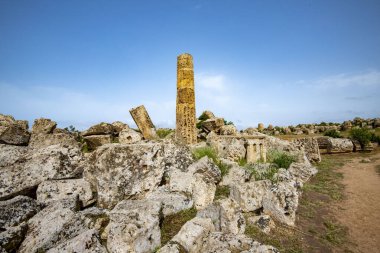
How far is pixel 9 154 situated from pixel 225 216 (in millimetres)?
4743

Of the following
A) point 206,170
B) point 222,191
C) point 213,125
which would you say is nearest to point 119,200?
point 206,170

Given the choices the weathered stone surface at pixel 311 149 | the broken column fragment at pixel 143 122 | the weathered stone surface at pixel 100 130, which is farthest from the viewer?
the weathered stone surface at pixel 311 149

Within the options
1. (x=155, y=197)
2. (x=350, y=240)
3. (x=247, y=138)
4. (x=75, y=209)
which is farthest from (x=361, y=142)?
(x=75, y=209)

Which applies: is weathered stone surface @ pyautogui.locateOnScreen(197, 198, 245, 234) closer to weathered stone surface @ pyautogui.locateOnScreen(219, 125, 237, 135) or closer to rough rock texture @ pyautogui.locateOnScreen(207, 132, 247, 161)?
rough rock texture @ pyautogui.locateOnScreen(207, 132, 247, 161)

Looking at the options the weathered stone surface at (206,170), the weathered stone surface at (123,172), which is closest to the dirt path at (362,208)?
the weathered stone surface at (206,170)

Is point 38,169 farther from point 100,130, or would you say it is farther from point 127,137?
point 100,130

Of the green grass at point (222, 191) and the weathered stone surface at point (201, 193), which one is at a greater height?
the weathered stone surface at point (201, 193)

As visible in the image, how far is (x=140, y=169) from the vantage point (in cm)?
502

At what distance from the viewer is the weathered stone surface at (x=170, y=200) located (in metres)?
4.70

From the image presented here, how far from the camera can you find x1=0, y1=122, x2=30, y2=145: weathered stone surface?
606 centimetres

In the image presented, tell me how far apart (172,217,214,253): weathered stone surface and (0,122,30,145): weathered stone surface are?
4945 mm

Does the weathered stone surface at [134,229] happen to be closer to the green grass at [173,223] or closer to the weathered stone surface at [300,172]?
the green grass at [173,223]

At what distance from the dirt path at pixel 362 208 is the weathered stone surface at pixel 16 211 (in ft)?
19.3

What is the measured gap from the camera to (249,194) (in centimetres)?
594
